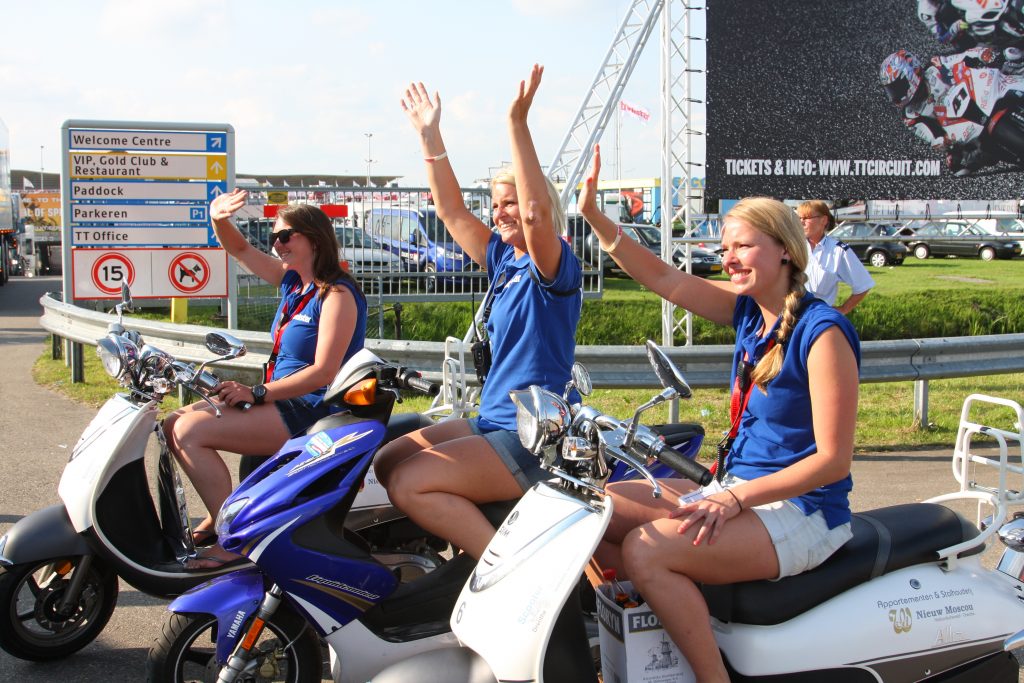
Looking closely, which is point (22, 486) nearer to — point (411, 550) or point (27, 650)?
point (27, 650)

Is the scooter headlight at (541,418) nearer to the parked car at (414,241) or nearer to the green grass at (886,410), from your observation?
the green grass at (886,410)

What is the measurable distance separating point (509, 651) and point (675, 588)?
0.49 m

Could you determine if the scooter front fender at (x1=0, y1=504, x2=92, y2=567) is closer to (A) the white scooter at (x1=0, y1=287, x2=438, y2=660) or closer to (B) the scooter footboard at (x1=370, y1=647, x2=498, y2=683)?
(A) the white scooter at (x1=0, y1=287, x2=438, y2=660)

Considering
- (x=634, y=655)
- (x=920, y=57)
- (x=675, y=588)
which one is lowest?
(x=634, y=655)

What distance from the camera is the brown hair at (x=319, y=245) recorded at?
432cm

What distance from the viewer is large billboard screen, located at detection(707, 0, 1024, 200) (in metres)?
10.5

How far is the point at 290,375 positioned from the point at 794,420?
2.11 m

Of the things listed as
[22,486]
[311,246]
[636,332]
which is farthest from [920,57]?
[22,486]

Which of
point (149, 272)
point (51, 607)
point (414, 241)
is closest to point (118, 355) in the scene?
point (51, 607)

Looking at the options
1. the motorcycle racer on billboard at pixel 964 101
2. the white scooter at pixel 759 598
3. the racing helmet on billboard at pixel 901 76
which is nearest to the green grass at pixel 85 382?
the white scooter at pixel 759 598

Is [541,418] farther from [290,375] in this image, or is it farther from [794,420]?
[290,375]

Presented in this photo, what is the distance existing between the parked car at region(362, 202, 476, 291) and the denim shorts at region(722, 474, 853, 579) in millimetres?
10479

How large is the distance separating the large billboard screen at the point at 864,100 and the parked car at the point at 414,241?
13.2ft

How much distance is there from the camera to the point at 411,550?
13.5 feet
